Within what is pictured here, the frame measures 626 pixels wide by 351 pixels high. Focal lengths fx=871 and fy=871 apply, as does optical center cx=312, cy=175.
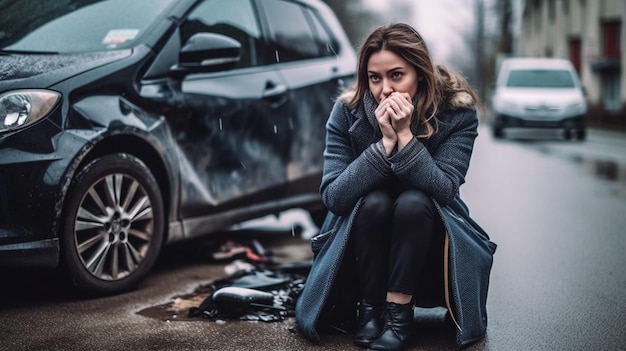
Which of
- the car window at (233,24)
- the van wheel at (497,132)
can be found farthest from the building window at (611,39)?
the car window at (233,24)

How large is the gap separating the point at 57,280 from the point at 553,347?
2.68 m

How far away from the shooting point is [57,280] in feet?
15.7

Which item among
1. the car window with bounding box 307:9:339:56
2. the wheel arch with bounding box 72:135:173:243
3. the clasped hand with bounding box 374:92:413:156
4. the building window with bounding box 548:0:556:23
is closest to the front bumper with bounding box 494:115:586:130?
the car window with bounding box 307:9:339:56

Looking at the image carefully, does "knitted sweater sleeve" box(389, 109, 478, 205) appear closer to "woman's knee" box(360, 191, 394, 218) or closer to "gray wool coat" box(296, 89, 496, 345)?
"gray wool coat" box(296, 89, 496, 345)

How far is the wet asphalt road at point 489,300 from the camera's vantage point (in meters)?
3.67

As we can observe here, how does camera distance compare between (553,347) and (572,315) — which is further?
(572,315)

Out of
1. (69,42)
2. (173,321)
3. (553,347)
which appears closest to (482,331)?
(553,347)

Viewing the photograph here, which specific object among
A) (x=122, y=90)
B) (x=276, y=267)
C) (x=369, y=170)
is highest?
(x=122, y=90)

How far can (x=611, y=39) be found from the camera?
3591 centimetres

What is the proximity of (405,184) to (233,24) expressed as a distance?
8.01ft

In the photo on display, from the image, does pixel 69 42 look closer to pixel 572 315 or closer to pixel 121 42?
pixel 121 42

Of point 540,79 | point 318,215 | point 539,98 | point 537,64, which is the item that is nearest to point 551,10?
point 537,64

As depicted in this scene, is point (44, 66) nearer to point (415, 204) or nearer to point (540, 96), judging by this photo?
point (415, 204)

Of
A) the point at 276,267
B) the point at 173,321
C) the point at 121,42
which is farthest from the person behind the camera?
the point at 276,267
